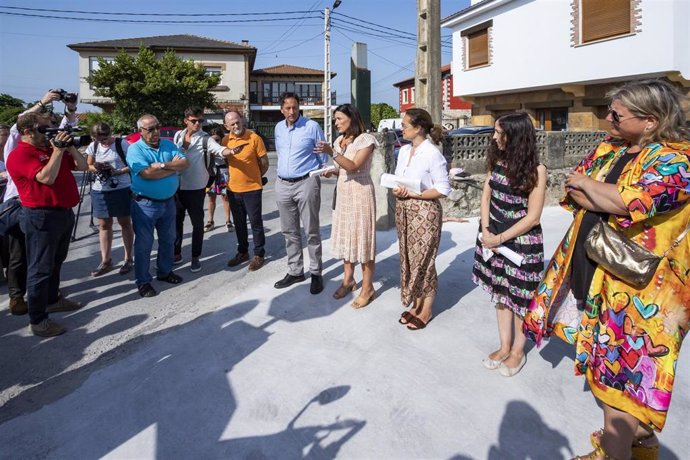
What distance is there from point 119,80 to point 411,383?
99.2 feet

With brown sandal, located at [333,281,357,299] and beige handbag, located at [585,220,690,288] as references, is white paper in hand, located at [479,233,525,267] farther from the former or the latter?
brown sandal, located at [333,281,357,299]

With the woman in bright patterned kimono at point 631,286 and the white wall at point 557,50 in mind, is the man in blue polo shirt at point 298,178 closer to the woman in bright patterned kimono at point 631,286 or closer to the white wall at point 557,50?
the woman in bright patterned kimono at point 631,286

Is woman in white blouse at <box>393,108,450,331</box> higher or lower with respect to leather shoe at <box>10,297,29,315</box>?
higher

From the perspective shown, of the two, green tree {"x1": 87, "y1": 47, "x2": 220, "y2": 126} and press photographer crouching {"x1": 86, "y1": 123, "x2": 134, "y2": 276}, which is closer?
press photographer crouching {"x1": 86, "y1": 123, "x2": 134, "y2": 276}

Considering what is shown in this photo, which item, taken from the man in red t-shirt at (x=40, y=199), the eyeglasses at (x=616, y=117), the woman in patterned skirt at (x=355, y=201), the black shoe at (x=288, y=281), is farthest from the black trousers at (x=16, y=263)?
the eyeglasses at (x=616, y=117)

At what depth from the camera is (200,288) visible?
4777 mm

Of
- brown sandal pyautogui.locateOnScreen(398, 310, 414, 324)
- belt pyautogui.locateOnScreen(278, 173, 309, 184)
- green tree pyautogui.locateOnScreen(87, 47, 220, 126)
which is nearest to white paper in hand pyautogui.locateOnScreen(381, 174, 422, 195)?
brown sandal pyautogui.locateOnScreen(398, 310, 414, 324)

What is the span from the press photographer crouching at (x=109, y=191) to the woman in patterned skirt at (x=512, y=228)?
3.83 meters

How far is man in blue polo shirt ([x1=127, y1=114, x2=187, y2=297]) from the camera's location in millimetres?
4496

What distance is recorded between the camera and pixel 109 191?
5043mm

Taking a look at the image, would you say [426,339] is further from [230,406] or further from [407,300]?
[230,406]

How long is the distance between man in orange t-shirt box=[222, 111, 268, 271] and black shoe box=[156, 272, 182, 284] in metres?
0.63

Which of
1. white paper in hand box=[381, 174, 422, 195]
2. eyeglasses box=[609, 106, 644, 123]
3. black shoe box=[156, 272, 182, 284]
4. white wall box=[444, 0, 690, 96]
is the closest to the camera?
eyeglasses box=[609, 106, 644, 123]

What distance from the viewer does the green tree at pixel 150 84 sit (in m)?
28.0
